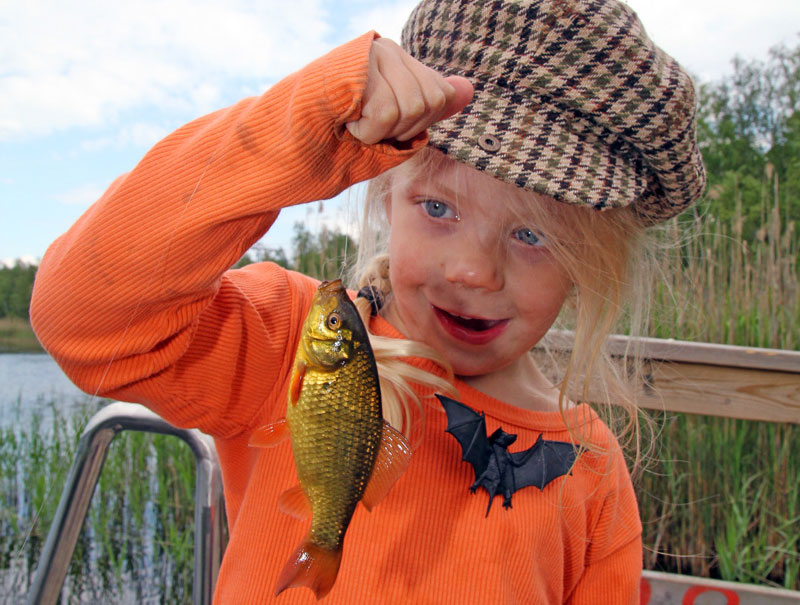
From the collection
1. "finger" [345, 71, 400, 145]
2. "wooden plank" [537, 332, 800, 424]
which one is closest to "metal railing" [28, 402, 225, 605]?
"finger" [345, 71, 400, 145]

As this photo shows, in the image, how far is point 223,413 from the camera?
1.29 meters

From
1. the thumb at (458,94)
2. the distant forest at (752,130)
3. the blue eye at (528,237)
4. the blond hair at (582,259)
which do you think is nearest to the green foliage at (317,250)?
the blond hair at (582,259)

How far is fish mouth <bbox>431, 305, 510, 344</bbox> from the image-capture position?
1360mm

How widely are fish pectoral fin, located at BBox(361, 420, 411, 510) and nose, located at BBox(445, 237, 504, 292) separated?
0.48 meters

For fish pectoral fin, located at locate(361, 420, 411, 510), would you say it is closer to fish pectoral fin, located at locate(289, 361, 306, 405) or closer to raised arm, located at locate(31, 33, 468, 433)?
fish pectoral fin, located at locate(289, 361, 306, 405)

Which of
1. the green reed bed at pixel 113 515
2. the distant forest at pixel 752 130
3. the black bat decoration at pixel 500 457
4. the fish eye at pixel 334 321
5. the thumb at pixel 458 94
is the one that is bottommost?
the green reed bed at pixel 113 515

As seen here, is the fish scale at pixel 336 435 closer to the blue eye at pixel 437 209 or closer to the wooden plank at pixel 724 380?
the blue eye at pixel 437 209

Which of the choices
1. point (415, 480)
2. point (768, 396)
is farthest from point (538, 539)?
point (768, 396)

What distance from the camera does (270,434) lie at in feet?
2.67

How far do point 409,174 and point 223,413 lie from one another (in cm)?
60

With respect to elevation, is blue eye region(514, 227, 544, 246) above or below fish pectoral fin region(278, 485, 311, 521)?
above

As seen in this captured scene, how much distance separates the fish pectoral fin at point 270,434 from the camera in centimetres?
80

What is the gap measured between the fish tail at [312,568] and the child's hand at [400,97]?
502 millimetres

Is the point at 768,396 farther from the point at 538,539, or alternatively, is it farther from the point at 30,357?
the point at 30,357
